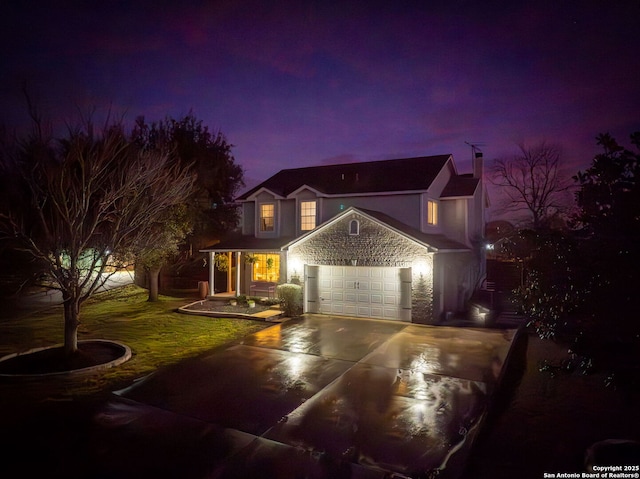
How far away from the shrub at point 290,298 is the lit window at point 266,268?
124 inches

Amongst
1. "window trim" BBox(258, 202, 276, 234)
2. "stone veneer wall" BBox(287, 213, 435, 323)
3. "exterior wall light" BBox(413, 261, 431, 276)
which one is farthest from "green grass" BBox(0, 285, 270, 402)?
"exterior wall light" BBox(413, 261, 431, 276)

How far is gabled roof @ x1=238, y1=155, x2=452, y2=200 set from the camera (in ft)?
64.3

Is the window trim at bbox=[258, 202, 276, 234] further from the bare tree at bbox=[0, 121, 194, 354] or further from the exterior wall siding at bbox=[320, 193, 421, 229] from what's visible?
the bare tree at bbox=[0, 121, 194, 354]

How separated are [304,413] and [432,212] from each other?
47.0ft

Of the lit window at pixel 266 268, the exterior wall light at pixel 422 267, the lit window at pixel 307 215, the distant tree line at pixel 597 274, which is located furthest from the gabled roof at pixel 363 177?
the distant tree line at pixel 597 274

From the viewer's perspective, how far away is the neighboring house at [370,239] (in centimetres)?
1634

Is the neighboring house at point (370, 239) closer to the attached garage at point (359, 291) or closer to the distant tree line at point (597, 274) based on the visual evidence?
the attached garage at point (359, 291)

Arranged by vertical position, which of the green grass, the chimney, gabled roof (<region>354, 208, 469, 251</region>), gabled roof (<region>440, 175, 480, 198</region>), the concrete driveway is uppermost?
the chimney

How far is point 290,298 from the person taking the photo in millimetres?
17359

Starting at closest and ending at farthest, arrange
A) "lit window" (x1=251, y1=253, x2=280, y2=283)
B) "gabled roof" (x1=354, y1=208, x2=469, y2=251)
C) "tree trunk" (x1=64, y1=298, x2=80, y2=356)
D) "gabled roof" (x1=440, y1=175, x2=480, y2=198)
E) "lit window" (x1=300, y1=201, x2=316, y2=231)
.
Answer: "tree trunk" (x1=64, y1=298, x2=80, y2=356), "gabled roof" (x1=354, y1=208, x2=469, y2=251), "gabled roof" (x1=440, y1=175, x2=480, y2=198), "lit window" (x1=300, y1=201, x2=316, y2=231), "lit window" (x1=251, y1=253, x2=280, y2=283)

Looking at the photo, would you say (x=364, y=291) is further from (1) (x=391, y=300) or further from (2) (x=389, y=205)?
(2) (x=389, y=205)

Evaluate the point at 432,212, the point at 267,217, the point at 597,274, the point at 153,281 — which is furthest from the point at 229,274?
the point at 597,274

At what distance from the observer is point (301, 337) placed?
13.6 metres

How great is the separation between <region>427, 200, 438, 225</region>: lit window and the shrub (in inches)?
288
